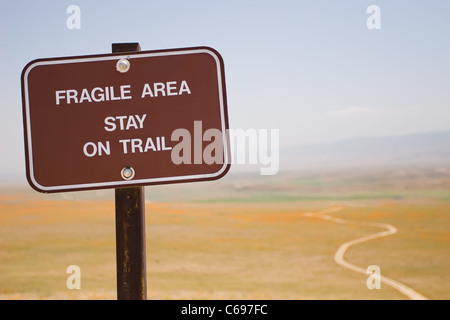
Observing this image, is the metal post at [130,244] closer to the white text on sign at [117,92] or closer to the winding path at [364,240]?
the white text on sign at [117,92]

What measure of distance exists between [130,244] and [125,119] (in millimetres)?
585

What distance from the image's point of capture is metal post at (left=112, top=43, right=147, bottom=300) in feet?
7.22

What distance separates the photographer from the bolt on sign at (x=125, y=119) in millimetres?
2109

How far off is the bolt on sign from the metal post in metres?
0.14

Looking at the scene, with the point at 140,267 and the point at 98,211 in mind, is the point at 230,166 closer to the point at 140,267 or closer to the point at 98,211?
the point at 140,267

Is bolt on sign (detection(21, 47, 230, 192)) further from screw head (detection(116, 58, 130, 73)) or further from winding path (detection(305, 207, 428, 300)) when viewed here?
winding path (detection(305, 207, 428, 300))

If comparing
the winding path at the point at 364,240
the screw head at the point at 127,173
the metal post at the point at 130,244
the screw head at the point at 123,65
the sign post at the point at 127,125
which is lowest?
the winding path at the point at 364,240

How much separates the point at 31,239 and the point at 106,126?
5073 centimetres

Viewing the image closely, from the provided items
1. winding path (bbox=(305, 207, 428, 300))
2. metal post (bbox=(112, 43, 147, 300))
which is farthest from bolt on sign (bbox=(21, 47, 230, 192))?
winding path (bbox=(305, 207, 428, 300))

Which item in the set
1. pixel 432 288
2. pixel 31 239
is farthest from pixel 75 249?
pixel 432 288

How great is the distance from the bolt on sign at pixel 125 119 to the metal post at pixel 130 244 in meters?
0.14

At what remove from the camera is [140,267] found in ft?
7.23

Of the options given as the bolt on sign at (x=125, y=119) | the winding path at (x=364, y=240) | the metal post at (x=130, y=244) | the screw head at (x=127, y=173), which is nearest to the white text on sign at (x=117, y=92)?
the bolt on sign at (x=125, y=119)
